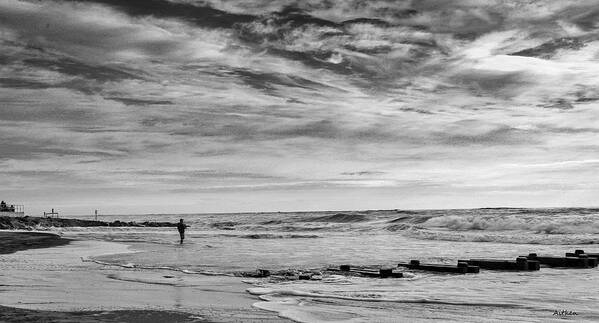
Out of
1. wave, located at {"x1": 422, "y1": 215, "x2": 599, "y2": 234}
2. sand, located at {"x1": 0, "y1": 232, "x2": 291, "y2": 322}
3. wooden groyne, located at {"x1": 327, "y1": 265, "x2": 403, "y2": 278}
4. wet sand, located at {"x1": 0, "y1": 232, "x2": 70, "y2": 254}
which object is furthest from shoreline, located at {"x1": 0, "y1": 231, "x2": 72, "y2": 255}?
wave, located at {"x1": 422, "y1": 215, "x2": 599, "y2": 234}

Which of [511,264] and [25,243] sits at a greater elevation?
[511,264]

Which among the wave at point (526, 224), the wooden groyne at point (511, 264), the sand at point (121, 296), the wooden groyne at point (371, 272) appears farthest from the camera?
the wave at point (526, 224)

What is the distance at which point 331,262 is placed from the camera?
17.8 metres

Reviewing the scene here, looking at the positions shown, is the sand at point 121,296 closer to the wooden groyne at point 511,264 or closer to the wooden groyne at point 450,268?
the wooden groyne at point 450,268

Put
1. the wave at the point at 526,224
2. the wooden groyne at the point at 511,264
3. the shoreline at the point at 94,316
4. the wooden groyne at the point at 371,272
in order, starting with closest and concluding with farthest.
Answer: the shoreline at the point at 94,316 → the wooden groyne at the point at 371,272 → the wooden groyne at the point at 511,264 → the wave at the point at 526,224

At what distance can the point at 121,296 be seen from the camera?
9562mm

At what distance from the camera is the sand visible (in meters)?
7.61

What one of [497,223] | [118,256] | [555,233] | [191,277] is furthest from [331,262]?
[497,223]

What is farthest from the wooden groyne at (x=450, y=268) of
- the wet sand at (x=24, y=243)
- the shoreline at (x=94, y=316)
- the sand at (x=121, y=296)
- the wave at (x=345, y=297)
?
the wet sand at (x=24, y=243)

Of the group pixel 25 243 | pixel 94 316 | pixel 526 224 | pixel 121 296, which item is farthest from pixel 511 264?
pixel 526 224

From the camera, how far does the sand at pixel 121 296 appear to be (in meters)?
7.61

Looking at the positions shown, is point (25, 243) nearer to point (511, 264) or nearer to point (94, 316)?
point (511, 264)

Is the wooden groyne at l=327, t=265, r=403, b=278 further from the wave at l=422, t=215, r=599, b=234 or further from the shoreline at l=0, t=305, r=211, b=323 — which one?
the wave at l=422, t=215, r=599, b=234

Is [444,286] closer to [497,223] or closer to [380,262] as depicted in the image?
[380,262]
